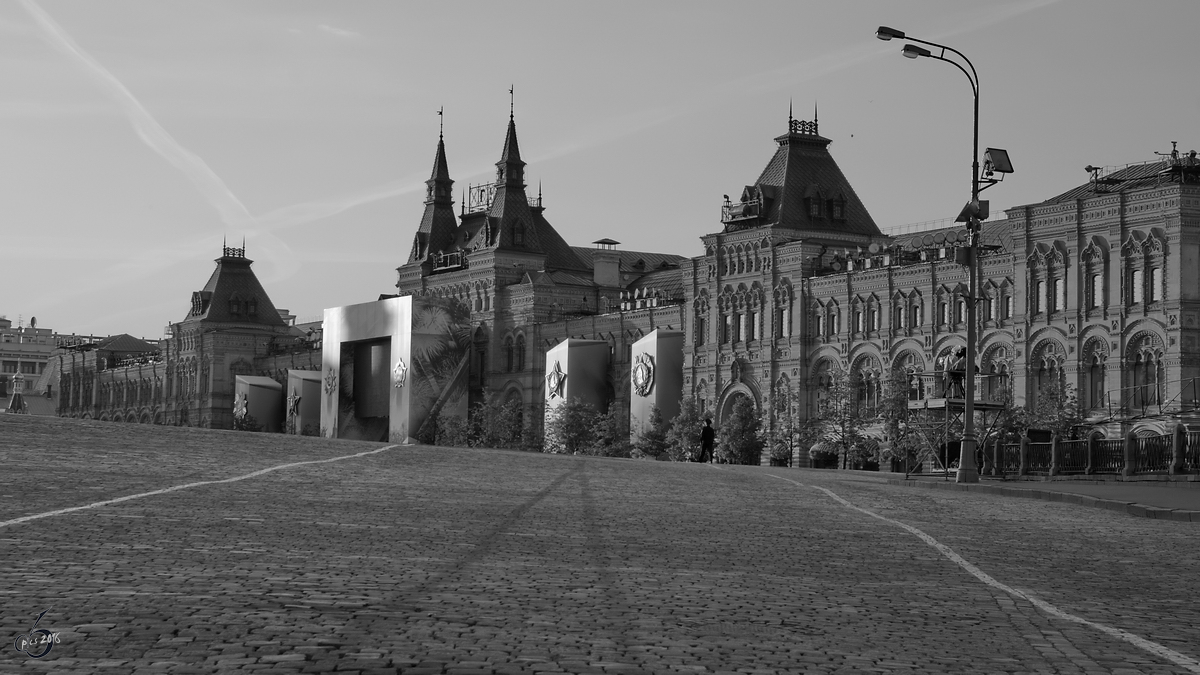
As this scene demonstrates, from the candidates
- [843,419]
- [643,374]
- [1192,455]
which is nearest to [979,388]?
[843,419]

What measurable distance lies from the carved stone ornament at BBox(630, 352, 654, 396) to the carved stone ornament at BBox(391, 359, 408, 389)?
2070cm

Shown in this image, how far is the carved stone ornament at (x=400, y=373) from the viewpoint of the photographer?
385 ft

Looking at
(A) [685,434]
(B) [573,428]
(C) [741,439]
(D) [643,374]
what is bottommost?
(C) [741,439]

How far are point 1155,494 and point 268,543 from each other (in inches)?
807

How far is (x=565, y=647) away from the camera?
9.60 m

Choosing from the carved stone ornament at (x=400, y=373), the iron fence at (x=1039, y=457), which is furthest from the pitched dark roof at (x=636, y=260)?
the iron fence at (x=1039, y=457)

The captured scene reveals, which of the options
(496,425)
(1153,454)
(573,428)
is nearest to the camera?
(1153,454)

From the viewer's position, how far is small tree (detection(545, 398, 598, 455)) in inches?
3930

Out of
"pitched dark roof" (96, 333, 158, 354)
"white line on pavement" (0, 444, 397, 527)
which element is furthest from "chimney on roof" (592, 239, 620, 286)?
"white line on pavement" (0, 444, 397, 527)

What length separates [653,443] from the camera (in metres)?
94.9

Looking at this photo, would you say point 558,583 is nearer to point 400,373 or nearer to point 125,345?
point 400,373

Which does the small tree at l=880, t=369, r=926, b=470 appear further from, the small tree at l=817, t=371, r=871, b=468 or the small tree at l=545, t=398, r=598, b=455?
the small tree at l=545, t=398, r=598, b=455

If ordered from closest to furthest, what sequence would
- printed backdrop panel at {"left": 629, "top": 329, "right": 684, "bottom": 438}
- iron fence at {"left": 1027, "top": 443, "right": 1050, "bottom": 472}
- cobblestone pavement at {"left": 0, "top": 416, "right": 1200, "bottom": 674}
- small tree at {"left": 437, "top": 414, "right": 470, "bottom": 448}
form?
cobblestone pavement at {"left": 0, "top": 416, "right": 1200, "bottom": 674}
iron fence at {"left": 1027, "top": 443, "right": 1050, "bottom": 472}
printed backdrop panel at {"left": 629, "top": 329, "right": 684, "bottom": 438}
small tree at {"left": 437, "top": 414, "right": 470, "bottom": 448}

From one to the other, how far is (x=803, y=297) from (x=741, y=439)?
30.2ft
